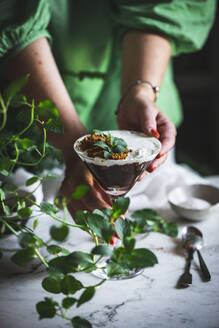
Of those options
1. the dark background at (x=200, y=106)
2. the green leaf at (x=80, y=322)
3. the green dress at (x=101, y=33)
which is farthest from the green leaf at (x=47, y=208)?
the dark background at (x=200, y=106)

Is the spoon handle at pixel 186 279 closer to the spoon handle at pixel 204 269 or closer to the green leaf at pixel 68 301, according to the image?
the spoon handle at pixel 204 269

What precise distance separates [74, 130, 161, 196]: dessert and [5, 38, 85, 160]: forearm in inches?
4.4

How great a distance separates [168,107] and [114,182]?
67cm

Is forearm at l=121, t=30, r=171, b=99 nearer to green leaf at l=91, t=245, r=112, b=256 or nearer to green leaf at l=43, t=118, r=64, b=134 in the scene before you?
green leaf at l=43, t=118, r=64, b=134

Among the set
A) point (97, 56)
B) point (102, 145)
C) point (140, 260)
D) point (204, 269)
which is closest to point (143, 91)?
point (97, 56)

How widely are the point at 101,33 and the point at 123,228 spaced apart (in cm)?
78

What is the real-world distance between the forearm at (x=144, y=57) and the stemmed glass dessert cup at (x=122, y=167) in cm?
32

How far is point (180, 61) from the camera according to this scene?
2570 mm

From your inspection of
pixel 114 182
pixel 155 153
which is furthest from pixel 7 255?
pixel 155 153

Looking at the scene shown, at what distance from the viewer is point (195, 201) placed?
94 cm

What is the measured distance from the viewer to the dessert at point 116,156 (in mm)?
700

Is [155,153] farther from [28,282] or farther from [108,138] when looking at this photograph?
[28,282]

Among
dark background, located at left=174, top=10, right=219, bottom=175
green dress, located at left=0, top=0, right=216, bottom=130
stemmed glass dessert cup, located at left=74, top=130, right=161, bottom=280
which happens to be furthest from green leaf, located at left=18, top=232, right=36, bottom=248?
dark background, located at left=174, top=10, right=219, bottom=175

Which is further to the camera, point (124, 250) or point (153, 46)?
point (153, 46)
